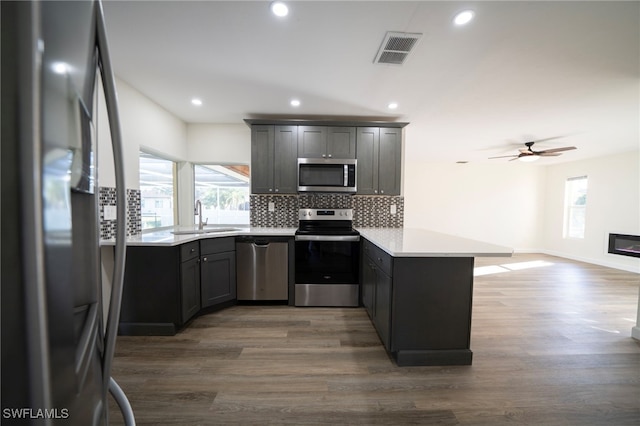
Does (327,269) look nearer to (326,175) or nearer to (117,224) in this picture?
(326,175)

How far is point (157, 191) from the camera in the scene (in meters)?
3.23

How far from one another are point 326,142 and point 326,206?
877 mm

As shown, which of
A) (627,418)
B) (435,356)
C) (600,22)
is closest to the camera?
(627,418)

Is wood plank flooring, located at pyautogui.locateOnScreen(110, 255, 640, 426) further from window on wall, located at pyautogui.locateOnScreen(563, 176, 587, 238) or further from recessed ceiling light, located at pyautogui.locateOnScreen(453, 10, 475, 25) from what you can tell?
window on wall, located at pyautogui.locateOnScreen(563, 176, 587, 238)

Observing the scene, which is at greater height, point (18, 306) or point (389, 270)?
point (18, 306)

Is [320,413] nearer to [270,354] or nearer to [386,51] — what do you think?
[270,354]

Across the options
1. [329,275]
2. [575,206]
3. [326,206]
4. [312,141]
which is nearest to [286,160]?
[312,141]

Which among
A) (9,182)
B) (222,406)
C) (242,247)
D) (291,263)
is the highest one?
(9,182)

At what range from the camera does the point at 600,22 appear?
165cm

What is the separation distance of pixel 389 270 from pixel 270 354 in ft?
3.87

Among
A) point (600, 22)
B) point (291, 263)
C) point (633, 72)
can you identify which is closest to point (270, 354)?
point (291, 263)

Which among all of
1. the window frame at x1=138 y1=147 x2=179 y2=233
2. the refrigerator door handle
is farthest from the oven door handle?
the refrigerator door handle

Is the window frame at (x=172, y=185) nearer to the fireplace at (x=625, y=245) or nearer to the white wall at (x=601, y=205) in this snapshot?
the fireplace at (x=625, y=245)

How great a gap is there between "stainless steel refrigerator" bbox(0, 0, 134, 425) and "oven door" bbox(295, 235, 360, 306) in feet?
7.98
